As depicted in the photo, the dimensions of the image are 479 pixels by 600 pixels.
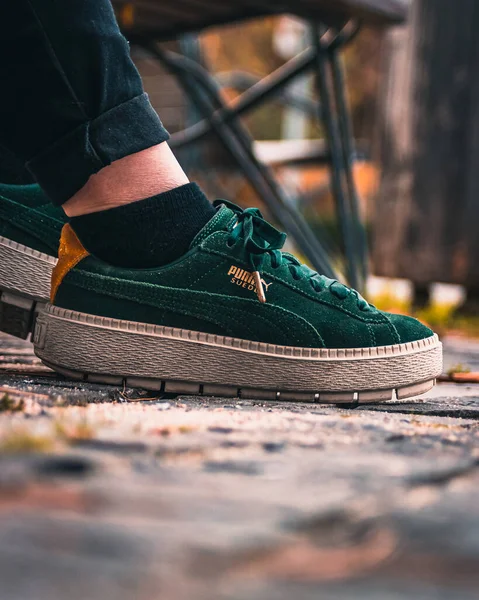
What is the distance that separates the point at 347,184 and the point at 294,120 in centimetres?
1226

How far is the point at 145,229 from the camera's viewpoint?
1.29 metres

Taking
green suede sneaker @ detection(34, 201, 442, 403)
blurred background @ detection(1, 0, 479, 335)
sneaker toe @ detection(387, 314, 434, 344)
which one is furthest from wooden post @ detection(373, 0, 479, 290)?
green suede sneaker @ detection(34, 201, 442, 403)

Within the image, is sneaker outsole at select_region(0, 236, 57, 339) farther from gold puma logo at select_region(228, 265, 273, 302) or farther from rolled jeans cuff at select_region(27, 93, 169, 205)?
gold puma logo at select_region(228, 265, 273, 302)

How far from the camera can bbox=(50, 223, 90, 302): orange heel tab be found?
133 centimetres

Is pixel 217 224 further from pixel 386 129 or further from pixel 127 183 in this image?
pixel 386 129

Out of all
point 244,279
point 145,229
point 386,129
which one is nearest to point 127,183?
point 145,229

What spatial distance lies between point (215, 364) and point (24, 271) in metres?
0.46

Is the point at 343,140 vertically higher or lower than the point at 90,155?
higher

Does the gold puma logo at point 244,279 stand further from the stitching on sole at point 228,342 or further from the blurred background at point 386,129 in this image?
the blurred background at point 386,129

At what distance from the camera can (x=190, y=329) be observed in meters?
1.29

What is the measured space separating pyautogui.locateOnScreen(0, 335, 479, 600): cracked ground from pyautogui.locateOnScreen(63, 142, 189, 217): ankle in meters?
0.38

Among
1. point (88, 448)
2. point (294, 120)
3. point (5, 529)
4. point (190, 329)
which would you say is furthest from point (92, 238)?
point (294, 120)

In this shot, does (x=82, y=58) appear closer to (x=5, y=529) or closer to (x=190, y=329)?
(x=190, y=329)

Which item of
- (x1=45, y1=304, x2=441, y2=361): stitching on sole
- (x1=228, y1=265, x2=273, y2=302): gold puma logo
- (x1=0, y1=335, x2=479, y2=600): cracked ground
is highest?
(x1=228, y1=265, x2=273, y2=302): gold puma logo
